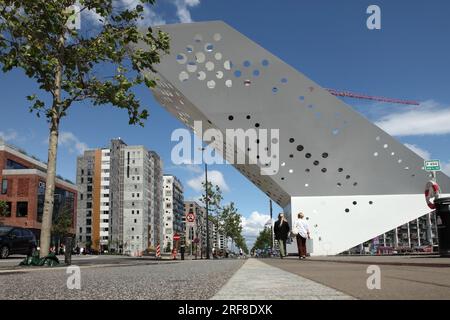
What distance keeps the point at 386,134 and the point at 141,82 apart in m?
13.5

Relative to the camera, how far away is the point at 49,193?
12203 millimetres

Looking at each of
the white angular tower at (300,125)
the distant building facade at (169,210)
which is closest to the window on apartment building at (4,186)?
the white angular tower at (300,125)

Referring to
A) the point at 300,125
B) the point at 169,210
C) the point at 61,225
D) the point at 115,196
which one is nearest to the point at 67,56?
the point at 300,125

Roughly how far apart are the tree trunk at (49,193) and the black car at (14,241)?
41.3 ft

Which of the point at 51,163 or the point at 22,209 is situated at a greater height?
the point at 22,209

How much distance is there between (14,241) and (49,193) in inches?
548

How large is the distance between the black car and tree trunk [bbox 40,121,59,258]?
496 inches

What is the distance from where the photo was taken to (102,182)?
139500mm

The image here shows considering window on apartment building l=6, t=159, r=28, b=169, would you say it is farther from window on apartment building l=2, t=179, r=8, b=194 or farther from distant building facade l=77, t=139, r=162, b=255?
distant building facade l=77, t=139, r=162, b=255

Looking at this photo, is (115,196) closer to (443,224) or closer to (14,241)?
(14,241)

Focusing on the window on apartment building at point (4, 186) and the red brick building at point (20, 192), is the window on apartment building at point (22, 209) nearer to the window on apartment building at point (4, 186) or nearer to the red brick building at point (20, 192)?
the red brick building at point (20, 192)

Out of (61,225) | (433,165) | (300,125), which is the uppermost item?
(300,125)

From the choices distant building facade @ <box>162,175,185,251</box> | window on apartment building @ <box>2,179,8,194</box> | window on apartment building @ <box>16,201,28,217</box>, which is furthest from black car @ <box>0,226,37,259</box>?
distant building facade @ <box>162,175,185,251</box>
